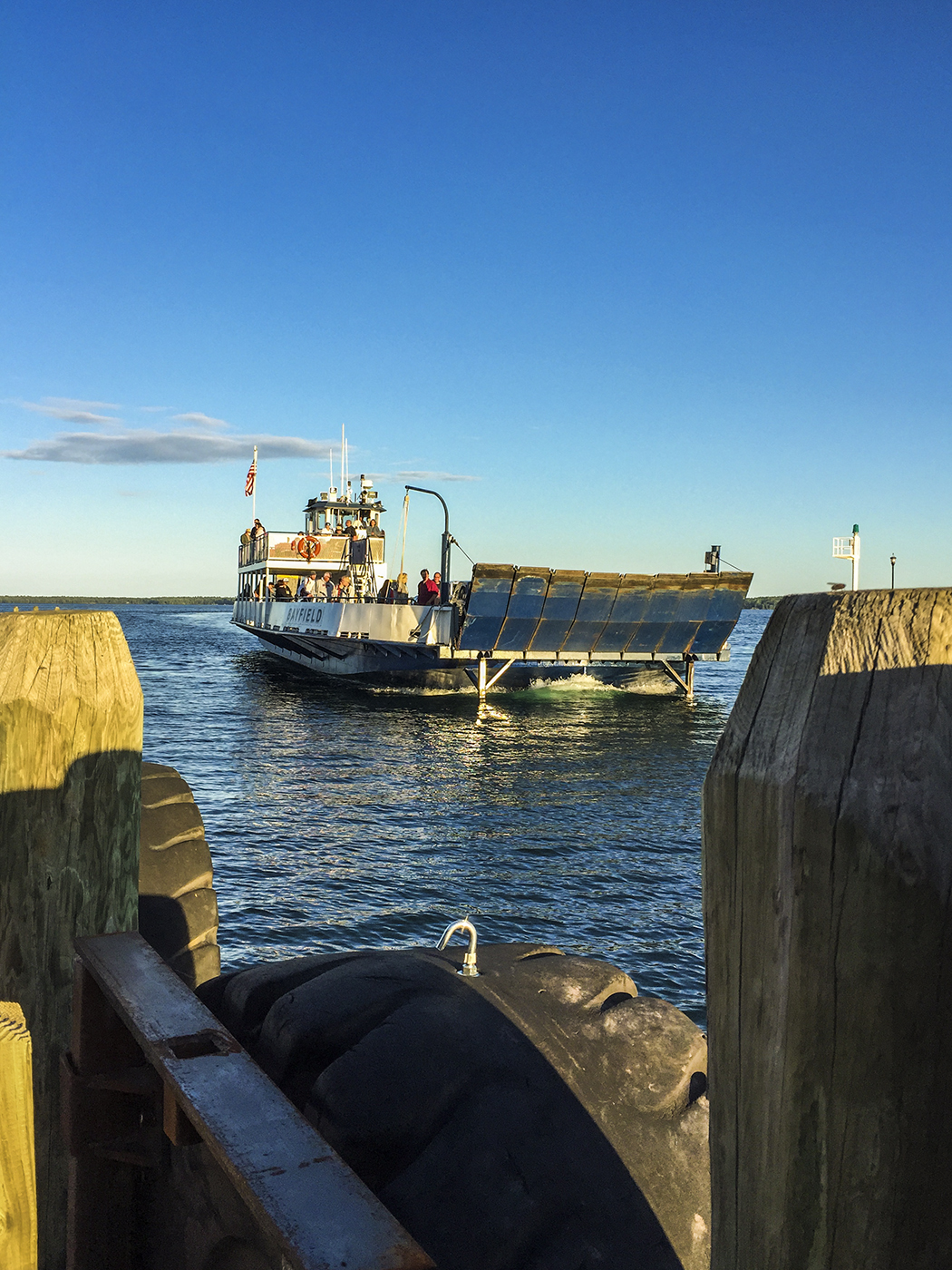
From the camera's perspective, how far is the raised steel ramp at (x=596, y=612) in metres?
26.4

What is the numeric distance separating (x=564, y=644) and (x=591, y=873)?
54.6 feet

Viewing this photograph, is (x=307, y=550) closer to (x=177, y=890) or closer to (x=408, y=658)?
(x=408, y=658)

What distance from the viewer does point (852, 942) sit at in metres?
0.88

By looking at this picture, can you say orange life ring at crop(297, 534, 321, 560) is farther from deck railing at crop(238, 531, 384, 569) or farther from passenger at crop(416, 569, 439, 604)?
passenger at crop(416, 569, 439, 604)

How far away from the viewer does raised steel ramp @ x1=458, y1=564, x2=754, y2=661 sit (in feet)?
86.6

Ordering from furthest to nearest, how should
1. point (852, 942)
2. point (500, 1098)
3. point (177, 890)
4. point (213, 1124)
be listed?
point (177, 890) < point (500, 1098) < point (213, 1124) < point (852, 942)

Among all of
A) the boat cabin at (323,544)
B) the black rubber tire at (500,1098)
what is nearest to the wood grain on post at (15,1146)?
the black rubber tire at (500,1098)

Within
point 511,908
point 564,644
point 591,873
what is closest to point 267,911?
point 511,908

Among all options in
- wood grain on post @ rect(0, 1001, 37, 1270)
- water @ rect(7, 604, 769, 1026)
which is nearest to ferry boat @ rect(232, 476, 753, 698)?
water @ rect(7, 604, 769, 1026)

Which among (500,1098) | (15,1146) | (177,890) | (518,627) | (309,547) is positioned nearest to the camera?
(15,1146)

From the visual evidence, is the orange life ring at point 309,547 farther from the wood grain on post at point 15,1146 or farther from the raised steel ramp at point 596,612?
the wood grain on post at point 15,1146

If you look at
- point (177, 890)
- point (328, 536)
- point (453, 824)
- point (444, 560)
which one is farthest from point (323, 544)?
point (177, 890)

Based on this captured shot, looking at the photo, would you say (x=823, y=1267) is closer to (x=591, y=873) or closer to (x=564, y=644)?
(x=591, y=873)

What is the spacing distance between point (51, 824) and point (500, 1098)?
1156 millimetres
